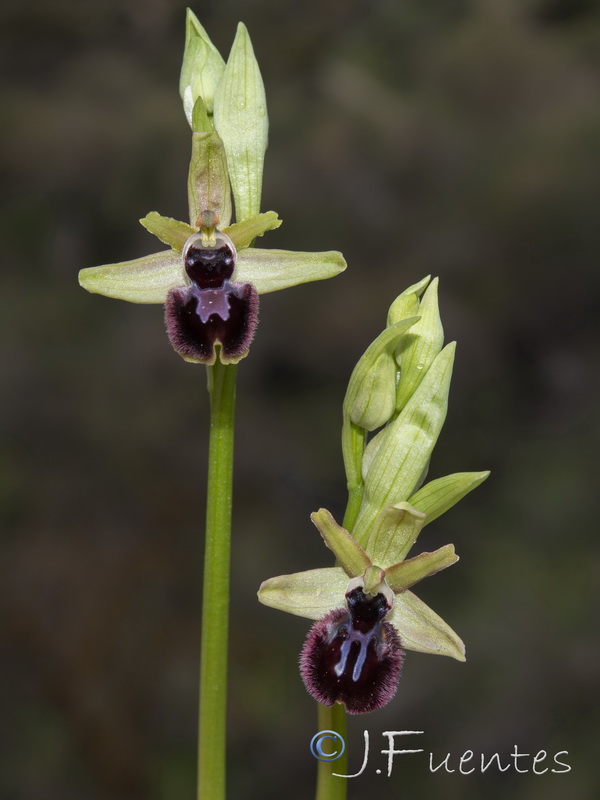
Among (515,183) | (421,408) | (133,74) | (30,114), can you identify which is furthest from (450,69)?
(421,408)

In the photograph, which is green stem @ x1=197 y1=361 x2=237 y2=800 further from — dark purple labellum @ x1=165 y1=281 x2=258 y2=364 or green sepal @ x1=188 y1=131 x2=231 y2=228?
green sepal @ x1=188 y1=131 x2=231 y2=228

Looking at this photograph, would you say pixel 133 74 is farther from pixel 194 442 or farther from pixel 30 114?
pixel 194 442

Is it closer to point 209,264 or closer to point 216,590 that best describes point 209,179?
point 209,264

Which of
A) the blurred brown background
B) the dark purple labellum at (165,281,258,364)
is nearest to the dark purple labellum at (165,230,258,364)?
the dark purple labellum at (165,281,258,364)

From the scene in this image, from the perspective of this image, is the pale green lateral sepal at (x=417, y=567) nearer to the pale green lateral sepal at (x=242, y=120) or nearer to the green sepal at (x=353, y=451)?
the green sepal at (x=353, y=451)
